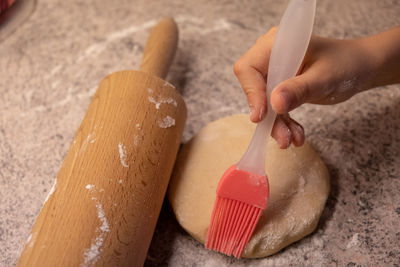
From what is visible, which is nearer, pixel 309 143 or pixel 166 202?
pixel 166 202

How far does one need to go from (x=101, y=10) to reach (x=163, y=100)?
2.82 ft

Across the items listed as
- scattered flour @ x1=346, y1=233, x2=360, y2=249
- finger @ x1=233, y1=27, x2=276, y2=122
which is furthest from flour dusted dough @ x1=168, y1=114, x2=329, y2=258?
finger @ x1=233, y1=27, x2=276, y2=122

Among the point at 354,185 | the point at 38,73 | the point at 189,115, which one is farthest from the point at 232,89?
the point at 38,73

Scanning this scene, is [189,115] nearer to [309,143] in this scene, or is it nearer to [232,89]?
[232,89]

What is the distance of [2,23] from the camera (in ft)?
5.34

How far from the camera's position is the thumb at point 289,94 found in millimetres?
847

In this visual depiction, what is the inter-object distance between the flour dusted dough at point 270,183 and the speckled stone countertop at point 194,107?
74 millimetres

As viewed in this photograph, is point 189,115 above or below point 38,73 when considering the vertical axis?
below

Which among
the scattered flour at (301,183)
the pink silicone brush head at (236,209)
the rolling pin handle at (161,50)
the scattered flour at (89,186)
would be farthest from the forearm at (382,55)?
the scattered flour at (89,186)

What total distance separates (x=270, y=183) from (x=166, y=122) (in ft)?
1.05

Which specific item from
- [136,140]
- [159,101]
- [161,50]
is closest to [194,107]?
[161,50]

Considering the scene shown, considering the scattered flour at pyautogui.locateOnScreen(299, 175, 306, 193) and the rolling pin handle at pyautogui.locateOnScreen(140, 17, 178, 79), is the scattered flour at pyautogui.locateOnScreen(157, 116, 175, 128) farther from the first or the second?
the scattered flour at pyautogui.locateOnScreen(299, 175, 306, 193)

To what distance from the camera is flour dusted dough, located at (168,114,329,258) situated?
98 centimetres

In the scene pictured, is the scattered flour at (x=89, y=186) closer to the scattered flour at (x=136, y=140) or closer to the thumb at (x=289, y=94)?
the scattered flour at (x=136, y=140)
